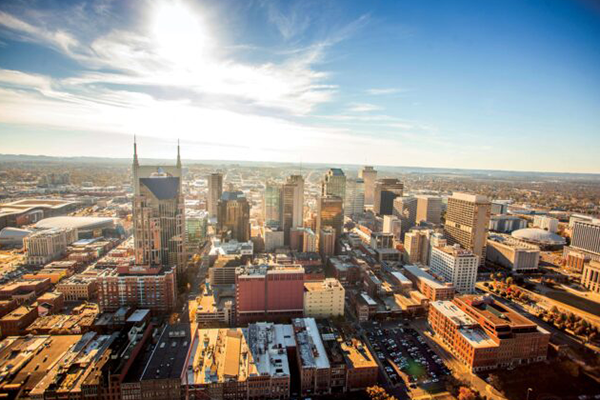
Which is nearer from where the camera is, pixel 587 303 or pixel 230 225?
pixel 587 303

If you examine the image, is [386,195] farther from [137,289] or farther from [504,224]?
[137,289]

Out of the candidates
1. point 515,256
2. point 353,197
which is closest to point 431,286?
point 515,256

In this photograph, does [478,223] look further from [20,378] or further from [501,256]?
[20,378]

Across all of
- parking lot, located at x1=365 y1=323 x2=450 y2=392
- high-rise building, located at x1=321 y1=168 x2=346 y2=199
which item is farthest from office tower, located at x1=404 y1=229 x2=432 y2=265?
high-rise building, located at x1=321 y1=168 x2=346 y2=199

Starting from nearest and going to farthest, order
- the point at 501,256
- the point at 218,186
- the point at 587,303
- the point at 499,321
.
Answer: the point at 499,321, the point at 587,303, the point at 501,256, the point at 218,186

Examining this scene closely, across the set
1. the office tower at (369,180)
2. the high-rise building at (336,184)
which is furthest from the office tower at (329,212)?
the office tower at (369,180)

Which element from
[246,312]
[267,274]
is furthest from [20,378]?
[267,274]

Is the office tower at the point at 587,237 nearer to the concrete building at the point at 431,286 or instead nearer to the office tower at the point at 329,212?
the concrete building at the point at 431,286
